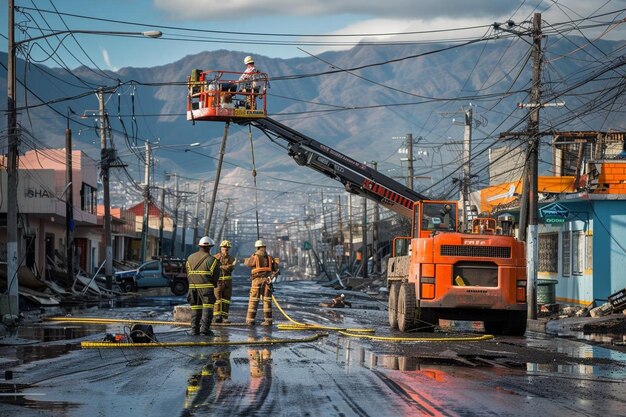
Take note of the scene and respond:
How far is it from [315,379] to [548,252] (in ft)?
96.4

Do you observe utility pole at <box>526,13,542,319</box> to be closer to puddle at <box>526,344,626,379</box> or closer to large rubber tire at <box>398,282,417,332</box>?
large rubber tire at <box>398,282,417,332</box>

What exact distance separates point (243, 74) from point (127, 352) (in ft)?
44.3

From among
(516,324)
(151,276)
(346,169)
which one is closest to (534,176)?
(346,169)

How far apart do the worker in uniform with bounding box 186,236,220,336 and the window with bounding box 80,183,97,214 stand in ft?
142

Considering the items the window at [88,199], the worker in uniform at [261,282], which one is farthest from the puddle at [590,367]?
the window at [88,199]

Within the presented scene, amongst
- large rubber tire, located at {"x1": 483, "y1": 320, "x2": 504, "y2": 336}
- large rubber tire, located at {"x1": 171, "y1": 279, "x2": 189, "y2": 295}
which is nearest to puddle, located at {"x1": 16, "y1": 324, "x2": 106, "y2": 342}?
large rubber tire, located at {"x1": 483, "y1": 320, "x2": 504, "y2": 336}

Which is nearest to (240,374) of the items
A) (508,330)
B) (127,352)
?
(127,352)

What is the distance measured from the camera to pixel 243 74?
94.2 ft

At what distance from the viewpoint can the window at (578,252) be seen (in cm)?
3594

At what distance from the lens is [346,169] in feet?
98.6

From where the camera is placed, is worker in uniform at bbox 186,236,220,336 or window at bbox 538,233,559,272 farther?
window at bbox 538,233,559,272

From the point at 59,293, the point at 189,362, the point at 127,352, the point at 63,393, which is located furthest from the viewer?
the point at 59,293

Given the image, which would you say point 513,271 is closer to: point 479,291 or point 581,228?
point 479,291

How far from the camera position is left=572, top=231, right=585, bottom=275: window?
118 feet
